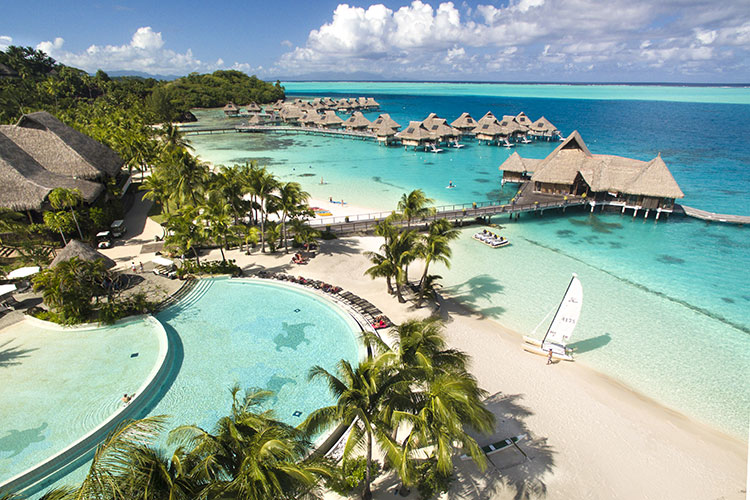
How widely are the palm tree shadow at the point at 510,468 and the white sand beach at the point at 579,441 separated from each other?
0.03 metres

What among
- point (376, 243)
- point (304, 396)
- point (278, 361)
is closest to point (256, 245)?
point (376, 243)

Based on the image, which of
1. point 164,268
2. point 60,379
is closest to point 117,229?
point 164,268

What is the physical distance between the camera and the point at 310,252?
25.9 m

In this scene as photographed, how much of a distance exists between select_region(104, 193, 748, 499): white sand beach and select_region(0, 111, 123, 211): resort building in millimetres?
24335

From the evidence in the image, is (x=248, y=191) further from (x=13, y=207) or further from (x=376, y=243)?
(x=13, y=207)

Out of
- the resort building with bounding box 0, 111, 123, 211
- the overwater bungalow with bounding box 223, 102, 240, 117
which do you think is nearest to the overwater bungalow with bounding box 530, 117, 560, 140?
the resort building with bounding box 0, 111, 123, 211

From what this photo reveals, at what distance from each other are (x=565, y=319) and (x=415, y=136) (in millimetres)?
55701

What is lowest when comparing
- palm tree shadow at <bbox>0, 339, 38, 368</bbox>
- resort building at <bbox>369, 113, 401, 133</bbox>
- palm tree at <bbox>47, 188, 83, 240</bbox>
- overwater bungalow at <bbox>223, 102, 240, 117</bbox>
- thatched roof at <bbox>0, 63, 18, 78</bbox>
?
palm tree shadow at <bbox>0, 339, 38, 368</bbox>

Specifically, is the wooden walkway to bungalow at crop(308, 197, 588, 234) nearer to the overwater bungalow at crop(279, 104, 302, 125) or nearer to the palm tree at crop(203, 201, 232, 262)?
the palm tree at crop(203, 201, 232, 262)

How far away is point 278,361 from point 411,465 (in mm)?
8474

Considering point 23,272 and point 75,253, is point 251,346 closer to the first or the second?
point 75,253

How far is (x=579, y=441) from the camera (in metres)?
12.7

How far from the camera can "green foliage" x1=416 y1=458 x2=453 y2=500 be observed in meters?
9.91

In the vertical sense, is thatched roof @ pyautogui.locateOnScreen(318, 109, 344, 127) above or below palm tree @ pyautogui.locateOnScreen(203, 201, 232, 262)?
above
